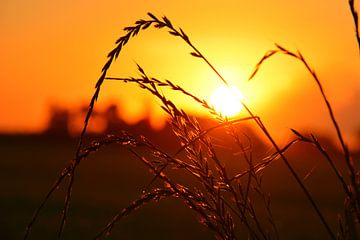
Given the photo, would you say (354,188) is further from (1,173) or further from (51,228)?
(1,173)

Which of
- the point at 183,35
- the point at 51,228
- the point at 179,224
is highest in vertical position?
the point at 183,35

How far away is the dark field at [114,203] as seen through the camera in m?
10.2

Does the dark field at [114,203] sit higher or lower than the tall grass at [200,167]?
lower

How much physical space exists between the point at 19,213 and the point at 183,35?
10600mm

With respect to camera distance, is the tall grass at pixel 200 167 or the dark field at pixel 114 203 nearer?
the tall grass at pixel 200 167

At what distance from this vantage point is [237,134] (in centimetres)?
188

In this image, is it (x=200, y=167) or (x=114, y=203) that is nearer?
(x=200, y=167)

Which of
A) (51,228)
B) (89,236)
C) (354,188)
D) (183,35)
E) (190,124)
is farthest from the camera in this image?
(51,228)

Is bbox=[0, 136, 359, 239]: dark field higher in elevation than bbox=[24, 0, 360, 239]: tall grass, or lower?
lower

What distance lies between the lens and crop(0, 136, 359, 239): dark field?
403 inches

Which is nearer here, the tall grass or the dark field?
the tall grass

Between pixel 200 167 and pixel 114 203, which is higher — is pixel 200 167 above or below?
above

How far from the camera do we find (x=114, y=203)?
1539 centimetres

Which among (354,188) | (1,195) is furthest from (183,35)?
(1,195)
